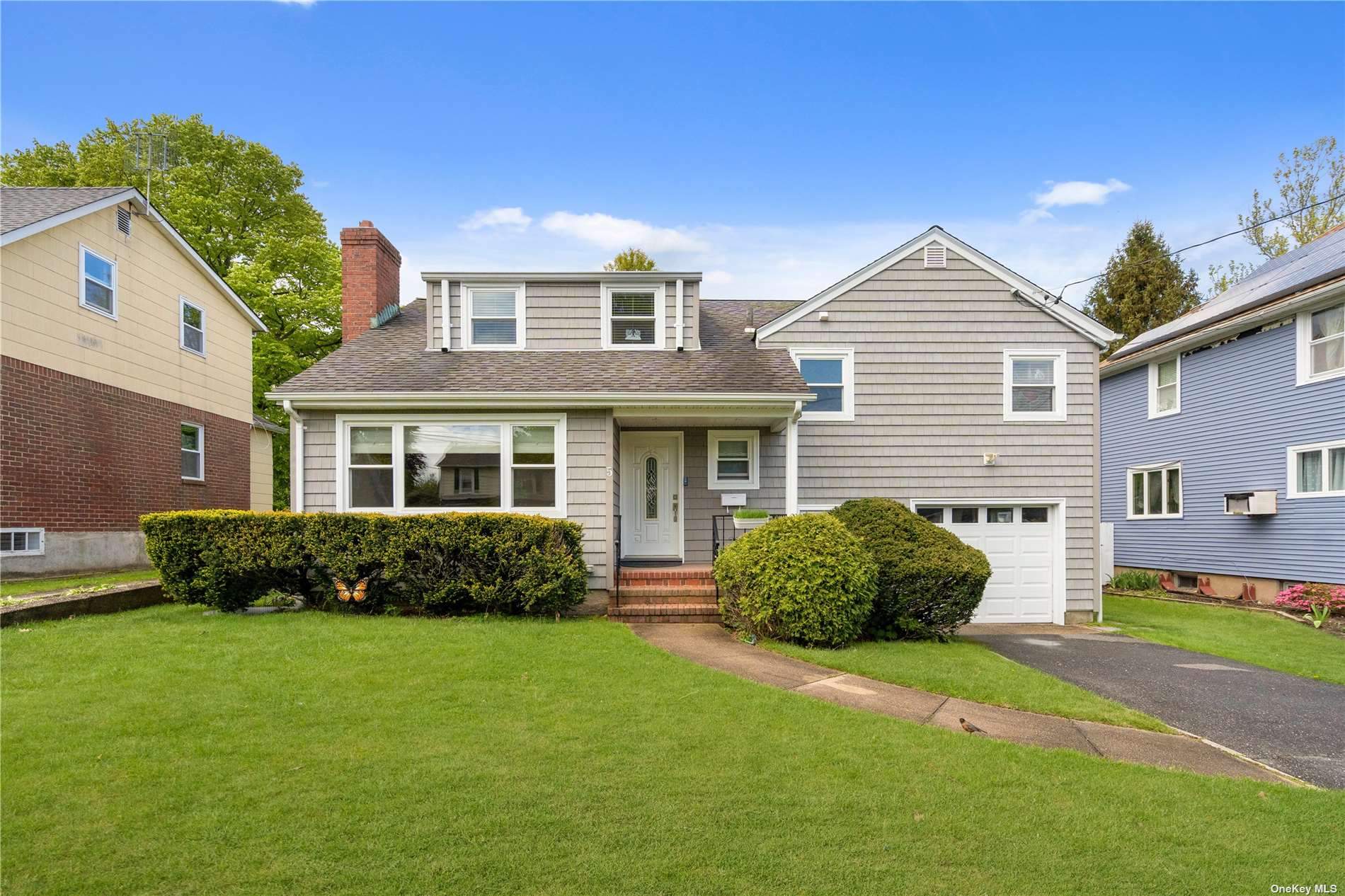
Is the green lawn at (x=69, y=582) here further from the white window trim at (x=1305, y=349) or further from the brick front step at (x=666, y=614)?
the white window trim at (x=1305, y=349)

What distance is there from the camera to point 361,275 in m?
12.2

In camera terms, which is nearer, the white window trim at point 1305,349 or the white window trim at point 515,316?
the white window trim at point 515,316

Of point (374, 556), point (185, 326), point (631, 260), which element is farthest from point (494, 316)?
point (631, 260)

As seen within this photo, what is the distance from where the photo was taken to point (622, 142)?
593 inches

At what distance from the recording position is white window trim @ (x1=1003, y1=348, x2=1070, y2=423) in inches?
462

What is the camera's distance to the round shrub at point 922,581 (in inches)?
328

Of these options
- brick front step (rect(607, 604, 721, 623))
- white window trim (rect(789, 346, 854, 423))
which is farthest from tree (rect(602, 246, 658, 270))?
brick front step (rect(607, 604, 721, 623))

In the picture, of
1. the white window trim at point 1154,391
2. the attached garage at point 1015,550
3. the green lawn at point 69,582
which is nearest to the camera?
the green lawn at point 69,582

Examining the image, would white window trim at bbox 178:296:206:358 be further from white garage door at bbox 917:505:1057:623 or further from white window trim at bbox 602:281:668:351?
white garage door at bbox 917:505:1057:623

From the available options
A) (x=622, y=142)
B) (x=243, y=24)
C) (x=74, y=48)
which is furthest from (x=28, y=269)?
(x=622, y=142)

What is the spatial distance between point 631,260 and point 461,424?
15.8 meters

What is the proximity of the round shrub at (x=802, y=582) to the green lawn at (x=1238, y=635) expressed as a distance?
5.05 meters

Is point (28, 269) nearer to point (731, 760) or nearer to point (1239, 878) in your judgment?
point (731, 760)

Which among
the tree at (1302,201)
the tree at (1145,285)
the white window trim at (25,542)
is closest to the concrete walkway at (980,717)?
the white window trim at (25,542)
